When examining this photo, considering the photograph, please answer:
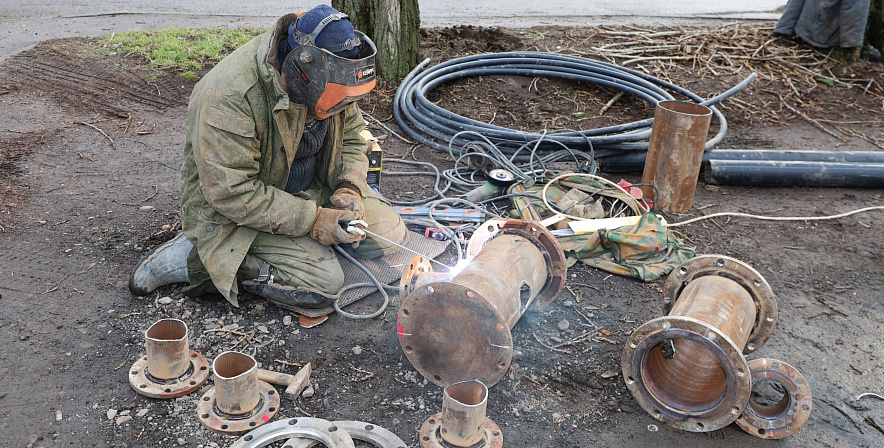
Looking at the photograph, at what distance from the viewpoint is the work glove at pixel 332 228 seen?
12.3ft

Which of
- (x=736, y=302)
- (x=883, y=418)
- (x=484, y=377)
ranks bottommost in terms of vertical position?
(x=883, y=418)

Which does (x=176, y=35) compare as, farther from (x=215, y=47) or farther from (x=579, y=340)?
(x=579, y=340)

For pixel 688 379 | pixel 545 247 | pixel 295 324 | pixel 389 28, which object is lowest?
pixel 295 324

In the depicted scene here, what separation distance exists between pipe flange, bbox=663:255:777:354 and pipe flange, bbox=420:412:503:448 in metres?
1.27

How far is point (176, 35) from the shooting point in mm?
7996

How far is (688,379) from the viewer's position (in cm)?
313

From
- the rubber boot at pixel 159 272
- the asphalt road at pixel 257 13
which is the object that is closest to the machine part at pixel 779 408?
the rubber boot at pixel 159 272

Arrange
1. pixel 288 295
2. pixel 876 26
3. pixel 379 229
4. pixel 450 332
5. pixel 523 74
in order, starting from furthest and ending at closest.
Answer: pixel 876 26
pixel 523 74
pixel 379 229
pixel 288 295
pixel 450 332

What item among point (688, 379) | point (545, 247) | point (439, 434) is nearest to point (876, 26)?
point (545, 247)

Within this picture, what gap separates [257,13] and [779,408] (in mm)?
8803

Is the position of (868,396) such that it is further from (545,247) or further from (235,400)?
(235,400)

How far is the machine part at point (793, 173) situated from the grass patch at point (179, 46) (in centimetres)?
528

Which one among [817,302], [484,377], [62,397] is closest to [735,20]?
[817,302]

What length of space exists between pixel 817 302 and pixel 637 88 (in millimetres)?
3058
